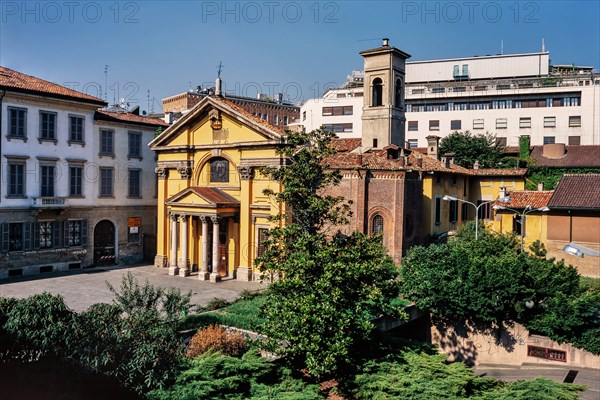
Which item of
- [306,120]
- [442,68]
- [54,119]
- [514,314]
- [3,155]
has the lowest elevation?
[514,314]

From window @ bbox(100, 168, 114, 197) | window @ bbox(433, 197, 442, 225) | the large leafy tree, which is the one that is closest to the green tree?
window @ bbox(433, 197, 442, 225)

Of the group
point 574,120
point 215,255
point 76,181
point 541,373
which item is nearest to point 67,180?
point 76,181

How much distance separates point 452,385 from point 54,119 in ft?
97.4

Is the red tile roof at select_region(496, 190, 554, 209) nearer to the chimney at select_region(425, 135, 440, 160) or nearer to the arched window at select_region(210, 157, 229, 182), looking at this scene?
the chimney at select_region(425, 135, 440, 160)

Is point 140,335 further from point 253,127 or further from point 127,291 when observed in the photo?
point 253,127

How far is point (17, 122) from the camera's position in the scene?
1277 inches

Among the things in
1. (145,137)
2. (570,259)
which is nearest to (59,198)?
(145,137)

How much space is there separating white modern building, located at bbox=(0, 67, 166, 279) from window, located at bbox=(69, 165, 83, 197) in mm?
63

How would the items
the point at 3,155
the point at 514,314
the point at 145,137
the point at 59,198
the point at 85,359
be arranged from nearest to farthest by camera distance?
the point at 85,359, the point at 514,314, the point at 3,155, the point at 59,198, the point at 145,137

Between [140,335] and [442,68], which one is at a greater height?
[442,68]

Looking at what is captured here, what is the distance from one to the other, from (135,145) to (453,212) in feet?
82.7

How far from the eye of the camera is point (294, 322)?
1584cm

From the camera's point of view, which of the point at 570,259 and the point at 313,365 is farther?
the point at 570,259

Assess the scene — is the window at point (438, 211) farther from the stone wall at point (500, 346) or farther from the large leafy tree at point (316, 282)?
the large leafy tree at point (316, 282)
